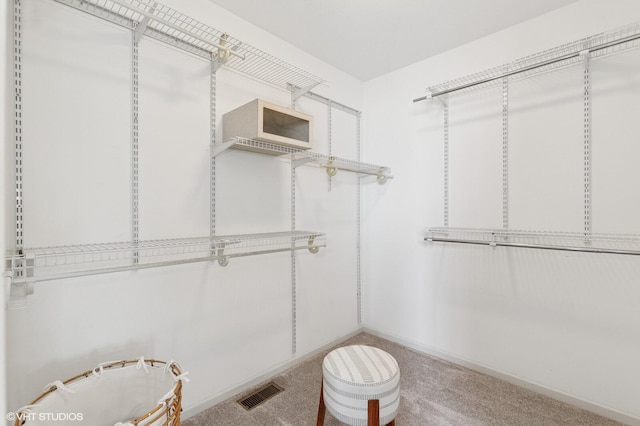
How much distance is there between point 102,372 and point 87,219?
2.19 ft

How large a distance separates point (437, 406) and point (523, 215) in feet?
4.40

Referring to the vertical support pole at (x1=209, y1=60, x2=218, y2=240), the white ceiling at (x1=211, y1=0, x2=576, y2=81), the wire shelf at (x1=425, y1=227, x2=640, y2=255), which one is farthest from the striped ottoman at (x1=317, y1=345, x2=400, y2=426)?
the white ceiling at (x1=211, y1=0, x2=576, y2=81)

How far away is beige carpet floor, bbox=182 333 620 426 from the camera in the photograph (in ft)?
5.40

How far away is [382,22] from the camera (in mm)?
1957

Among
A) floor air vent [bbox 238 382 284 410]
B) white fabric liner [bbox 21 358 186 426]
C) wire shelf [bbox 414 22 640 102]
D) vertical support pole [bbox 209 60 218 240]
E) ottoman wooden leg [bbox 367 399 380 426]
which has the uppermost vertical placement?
wire shelf [bbox 414 22 640 102]

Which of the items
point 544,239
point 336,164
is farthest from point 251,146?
point 544,239

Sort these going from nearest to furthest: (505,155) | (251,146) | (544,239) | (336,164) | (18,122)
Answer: (18,122), (251,146), (544,239), (505,155), (336,164)

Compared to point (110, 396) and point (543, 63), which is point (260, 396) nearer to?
point (110, 396)

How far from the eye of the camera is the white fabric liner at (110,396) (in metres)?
1.09

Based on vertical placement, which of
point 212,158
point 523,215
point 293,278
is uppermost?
point 212,158

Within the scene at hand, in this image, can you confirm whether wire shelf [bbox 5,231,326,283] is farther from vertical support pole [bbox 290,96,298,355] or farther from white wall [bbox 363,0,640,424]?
white wall [bbox 363,0,640,424]

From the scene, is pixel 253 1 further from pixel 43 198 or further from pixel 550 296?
pixel 550 296

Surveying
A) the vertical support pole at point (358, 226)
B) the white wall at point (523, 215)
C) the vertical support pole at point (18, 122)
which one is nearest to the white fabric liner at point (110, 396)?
the vertical support pole at point (18, 122)

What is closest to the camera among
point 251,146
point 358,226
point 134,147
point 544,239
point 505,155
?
point 134,147
